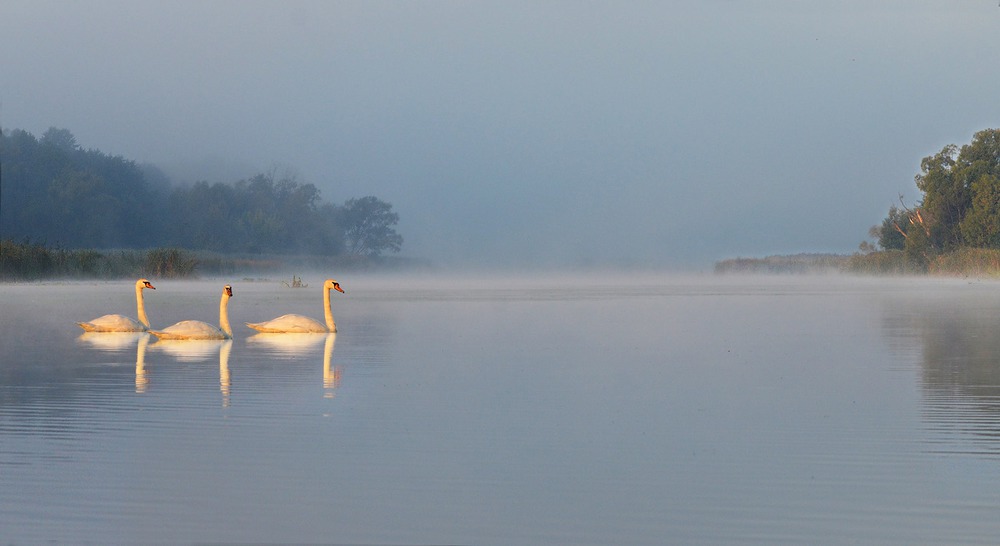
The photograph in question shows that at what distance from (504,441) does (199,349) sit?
8865 millimetres

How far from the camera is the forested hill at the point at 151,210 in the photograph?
69938 millimetres

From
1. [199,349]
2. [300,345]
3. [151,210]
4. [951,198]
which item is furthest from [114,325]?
[151,210]

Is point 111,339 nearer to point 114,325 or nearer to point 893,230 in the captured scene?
point 114,325

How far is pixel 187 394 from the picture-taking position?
10609 millimetres

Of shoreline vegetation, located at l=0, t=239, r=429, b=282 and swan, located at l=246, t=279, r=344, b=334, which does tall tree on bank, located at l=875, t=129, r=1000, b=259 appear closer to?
shoreline vegetation, located at l=0, t=239, r=429, b=282

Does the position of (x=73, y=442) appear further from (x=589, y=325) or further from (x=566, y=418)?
(x=589, y=325)

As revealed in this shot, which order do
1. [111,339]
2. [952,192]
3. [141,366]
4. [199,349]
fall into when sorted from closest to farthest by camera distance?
1. [141,366]
2. [199,349]
3. [111,339]
4. [952,192]

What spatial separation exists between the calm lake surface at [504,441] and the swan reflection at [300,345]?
118 millimetres

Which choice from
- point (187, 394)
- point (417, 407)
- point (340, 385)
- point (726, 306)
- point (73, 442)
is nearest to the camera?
point (73, 442)

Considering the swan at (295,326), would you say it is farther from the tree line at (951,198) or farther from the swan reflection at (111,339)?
the tree line at (951,198)

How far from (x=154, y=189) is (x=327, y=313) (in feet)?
230

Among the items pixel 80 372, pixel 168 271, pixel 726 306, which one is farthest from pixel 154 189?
pixel 80 372

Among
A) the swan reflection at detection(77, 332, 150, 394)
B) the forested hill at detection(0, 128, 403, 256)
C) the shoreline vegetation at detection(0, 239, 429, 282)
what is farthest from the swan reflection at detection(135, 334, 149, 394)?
the forested hill at detection(0, 128, 403, 256)

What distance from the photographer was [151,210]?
266 ft
